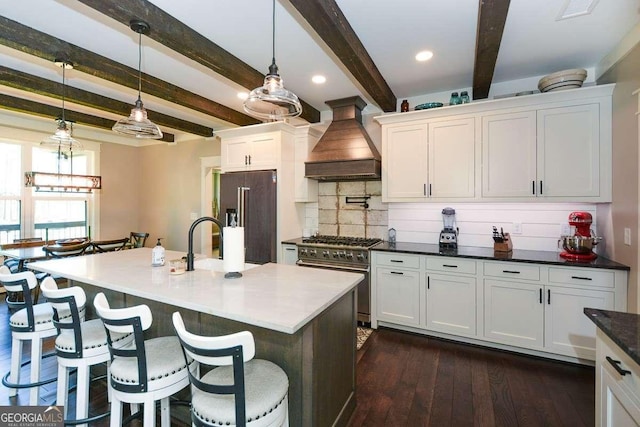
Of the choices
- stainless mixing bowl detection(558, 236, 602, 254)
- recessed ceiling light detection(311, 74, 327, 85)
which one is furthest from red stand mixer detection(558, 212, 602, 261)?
recessed ceiling light detection(311, 74, 327, 85)

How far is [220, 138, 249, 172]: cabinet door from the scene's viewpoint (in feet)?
13.8

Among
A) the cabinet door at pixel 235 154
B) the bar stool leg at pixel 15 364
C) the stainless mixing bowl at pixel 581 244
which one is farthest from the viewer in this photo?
the cabinet door at pixel 235 154

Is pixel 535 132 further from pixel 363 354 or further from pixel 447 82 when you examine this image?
pixel 363 354

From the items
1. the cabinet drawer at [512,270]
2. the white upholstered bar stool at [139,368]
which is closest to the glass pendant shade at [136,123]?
the white upholstered bar stool at [139,368]

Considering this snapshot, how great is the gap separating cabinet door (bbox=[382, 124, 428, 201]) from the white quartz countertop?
1.81m

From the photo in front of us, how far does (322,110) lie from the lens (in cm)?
429

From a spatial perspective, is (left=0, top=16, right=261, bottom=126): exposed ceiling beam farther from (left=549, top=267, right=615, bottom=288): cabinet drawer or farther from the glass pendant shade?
(left=549, top=267, right=615, bottom=288): cabinet drawer

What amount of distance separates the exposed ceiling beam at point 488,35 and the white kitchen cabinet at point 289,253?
2.80 m

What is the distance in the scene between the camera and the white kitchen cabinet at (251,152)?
13.0 ft

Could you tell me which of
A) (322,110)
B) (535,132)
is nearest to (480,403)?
(535,132)

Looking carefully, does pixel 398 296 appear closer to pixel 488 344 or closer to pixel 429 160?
pixel 488 344

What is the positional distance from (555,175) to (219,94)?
382cm

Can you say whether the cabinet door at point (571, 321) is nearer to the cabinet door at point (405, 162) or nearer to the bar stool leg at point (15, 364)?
the cabinet door at point (405, 162)

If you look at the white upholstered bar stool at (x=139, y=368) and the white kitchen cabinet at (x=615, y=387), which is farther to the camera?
the white upholstered bar stool at (x=139, y=368)
